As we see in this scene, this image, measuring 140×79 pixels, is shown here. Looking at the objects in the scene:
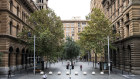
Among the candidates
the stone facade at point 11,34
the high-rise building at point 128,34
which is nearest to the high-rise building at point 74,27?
the high-rise building at point 128,34

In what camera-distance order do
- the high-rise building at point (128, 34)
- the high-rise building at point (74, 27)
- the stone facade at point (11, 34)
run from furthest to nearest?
the high-rise building at point (74, 27)
the high-rise building at point (128, 34)
the stone facade at point (11, 34)

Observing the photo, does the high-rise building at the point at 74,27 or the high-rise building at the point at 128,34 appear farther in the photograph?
the high-rise building at the point at 74,27

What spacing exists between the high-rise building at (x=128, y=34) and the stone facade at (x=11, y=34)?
23.2m

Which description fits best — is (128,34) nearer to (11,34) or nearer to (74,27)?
(11,34)

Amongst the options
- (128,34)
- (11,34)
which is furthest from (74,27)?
(11,34)

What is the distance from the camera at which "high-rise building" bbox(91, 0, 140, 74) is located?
3659cm

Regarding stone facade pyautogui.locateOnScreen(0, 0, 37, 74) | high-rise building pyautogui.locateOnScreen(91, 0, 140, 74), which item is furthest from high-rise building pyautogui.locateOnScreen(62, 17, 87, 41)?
stone facade pyautogui.locateOnScreen(0, 0, 37, 74)

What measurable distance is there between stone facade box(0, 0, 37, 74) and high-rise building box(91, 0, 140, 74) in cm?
2324

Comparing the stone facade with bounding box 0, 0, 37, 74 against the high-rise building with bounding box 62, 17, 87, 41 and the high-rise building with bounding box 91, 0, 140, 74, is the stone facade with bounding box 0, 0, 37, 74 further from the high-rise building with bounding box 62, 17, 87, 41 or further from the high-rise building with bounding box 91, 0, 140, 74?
the high-rise building with bounding box 62, 17, 87, 41

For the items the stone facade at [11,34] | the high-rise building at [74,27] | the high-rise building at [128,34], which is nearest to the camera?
the stone facade at [11,34]

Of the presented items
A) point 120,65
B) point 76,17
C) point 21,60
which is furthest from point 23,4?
point 76,17

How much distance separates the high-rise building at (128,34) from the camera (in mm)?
36594

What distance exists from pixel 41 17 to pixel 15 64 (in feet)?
39.8

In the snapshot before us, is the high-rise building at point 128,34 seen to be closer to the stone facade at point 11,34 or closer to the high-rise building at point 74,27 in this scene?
the stone facade at point 11,34
